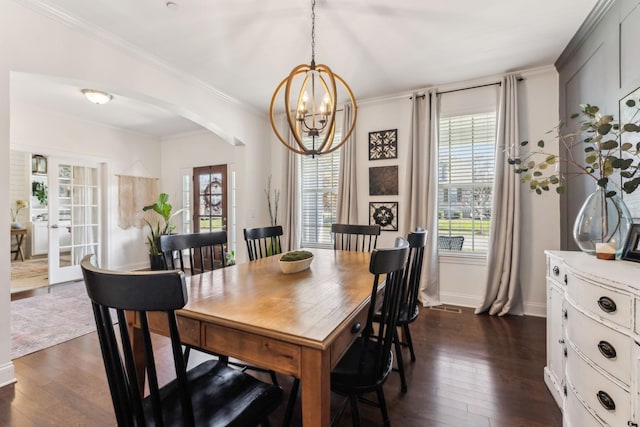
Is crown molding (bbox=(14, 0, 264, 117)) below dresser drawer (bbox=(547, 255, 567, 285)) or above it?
above

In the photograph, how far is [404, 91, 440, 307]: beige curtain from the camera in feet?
11.9

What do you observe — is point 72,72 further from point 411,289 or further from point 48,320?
point 411,289

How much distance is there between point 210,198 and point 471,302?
4736 millimetres

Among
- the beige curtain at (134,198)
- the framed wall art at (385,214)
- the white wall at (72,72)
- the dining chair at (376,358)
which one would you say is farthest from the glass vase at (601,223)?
the beige curtain at (134,198)

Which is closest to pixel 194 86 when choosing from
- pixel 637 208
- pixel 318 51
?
pixel 318 51

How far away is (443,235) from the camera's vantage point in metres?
3.78

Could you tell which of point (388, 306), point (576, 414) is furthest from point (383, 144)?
point (576, 414)

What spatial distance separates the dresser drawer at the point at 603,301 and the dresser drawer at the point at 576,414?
47cm

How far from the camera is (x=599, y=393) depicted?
1.25m

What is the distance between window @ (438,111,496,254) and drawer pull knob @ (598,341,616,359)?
2499 mm

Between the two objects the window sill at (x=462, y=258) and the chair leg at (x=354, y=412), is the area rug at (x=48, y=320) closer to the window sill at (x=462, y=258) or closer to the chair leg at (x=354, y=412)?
the chair leg at (x=354, y=412)

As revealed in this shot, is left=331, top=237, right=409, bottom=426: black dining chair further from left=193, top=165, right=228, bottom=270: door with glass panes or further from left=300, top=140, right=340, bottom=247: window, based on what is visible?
left=193, top=165, right=228, bottom=270: door with glass panes

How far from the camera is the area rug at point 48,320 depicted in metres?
2.63

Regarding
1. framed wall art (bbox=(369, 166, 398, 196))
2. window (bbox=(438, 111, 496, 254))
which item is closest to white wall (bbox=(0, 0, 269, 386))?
framed wall art (bbox=(369, 166, 398, 196))
